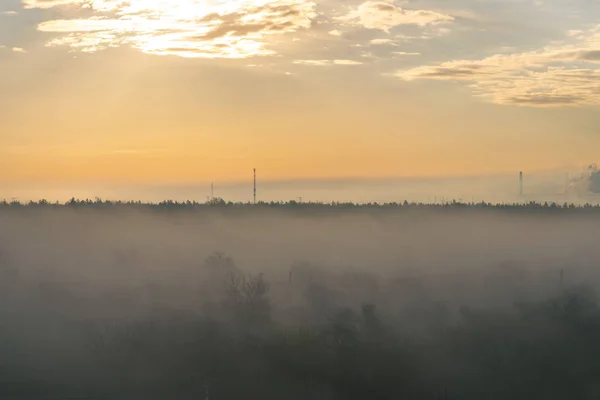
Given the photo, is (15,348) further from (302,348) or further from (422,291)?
(422,291)

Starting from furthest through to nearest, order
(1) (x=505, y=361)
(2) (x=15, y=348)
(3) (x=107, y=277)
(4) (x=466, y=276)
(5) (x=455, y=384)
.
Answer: (4) (x=466, y=276) → (3) (x=107, y=277) → (2) (x=15, y=348) → (1) (x=505, y=361) → (5) (x=455, y=384)

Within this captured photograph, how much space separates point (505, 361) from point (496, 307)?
30.0m

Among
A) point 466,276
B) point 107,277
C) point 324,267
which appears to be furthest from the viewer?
point 324,267

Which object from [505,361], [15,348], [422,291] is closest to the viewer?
[505,361]

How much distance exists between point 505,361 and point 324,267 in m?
83.9

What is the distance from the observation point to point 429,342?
208ft

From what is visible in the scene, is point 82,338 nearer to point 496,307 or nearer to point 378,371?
point 378,371

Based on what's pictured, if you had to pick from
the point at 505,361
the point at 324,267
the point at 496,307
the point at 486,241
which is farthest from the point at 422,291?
the point at 486,241

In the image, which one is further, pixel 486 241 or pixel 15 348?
pixel 486 241

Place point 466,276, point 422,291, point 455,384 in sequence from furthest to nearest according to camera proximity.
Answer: point 466,276 → point 422,291 → point 455,384

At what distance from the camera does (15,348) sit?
60.3 meters

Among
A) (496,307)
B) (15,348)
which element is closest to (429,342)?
(496,307)

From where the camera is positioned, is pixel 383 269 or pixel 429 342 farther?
pixel 383 269

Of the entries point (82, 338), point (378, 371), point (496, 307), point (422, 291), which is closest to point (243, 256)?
point (422, 291)
